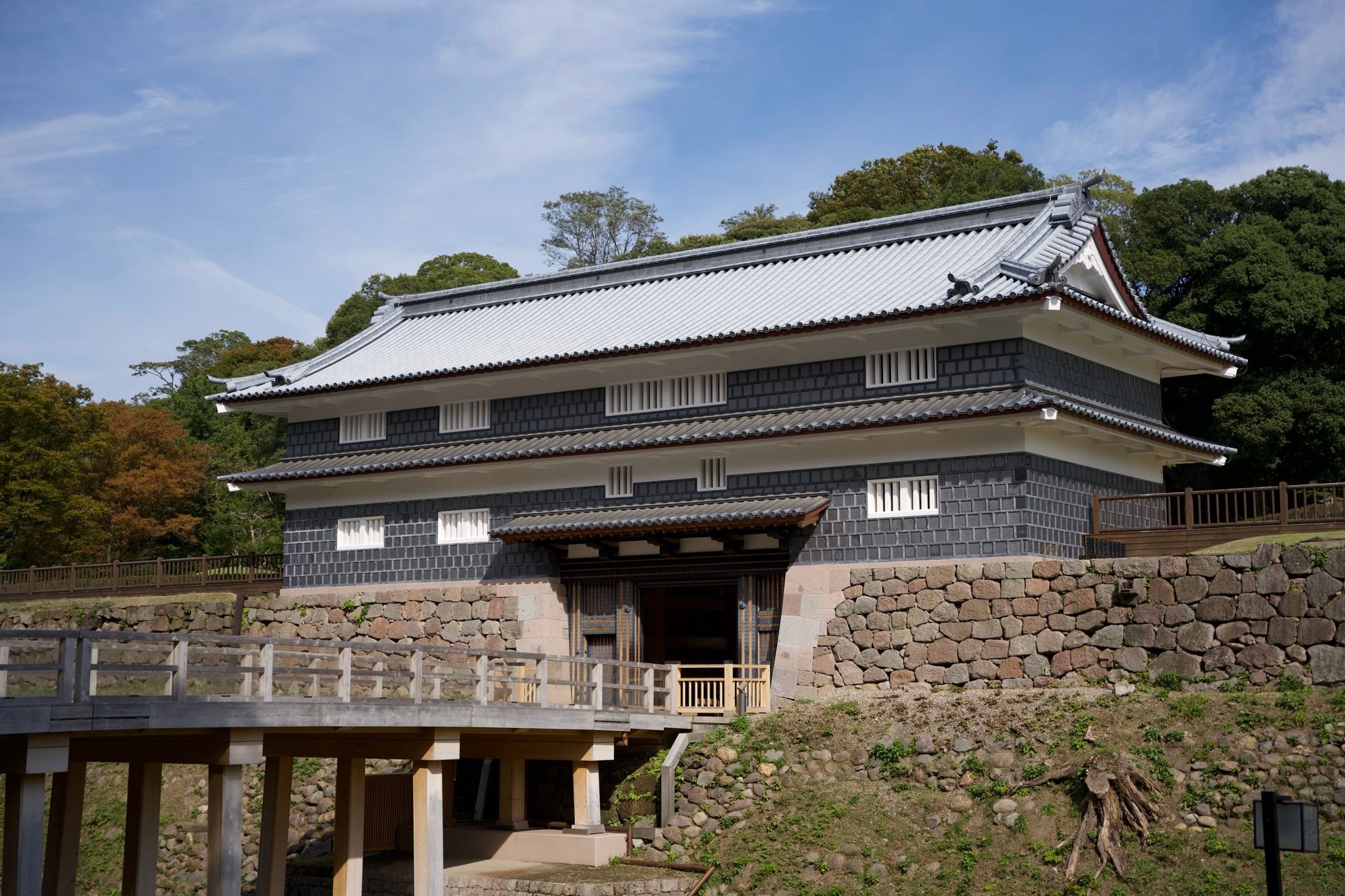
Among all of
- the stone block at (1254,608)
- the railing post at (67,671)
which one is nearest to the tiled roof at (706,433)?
the stone block at (1254,608)

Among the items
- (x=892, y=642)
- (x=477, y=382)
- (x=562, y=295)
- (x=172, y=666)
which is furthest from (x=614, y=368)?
(x=172, y=666)

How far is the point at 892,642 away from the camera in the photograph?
27875mm

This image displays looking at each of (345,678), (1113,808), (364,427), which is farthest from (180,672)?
(364,427)

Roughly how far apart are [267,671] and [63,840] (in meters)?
4.94

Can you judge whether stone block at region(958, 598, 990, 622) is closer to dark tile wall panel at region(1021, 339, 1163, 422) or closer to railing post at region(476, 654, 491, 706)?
dark tile wall panel at region(1021, 339, 1163, 422)

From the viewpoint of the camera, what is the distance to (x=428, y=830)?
23281 millimetres

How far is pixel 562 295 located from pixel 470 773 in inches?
531

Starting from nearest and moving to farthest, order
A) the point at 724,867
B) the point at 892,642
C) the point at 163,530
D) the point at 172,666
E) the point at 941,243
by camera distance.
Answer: the point at 172,666 < the point at 724,867 < the point at 892,642 < the point at 941,243 < the point at 163,530

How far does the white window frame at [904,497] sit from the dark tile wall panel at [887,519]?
0.11 meters

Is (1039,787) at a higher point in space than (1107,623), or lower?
lower

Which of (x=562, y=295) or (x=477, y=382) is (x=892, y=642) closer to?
(x=477, y=382)

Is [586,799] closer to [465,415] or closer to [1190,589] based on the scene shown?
[1190,589]

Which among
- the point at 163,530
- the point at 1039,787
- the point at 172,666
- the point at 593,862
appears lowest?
the point at 593,862

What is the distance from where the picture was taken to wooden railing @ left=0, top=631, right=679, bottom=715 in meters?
17.2
